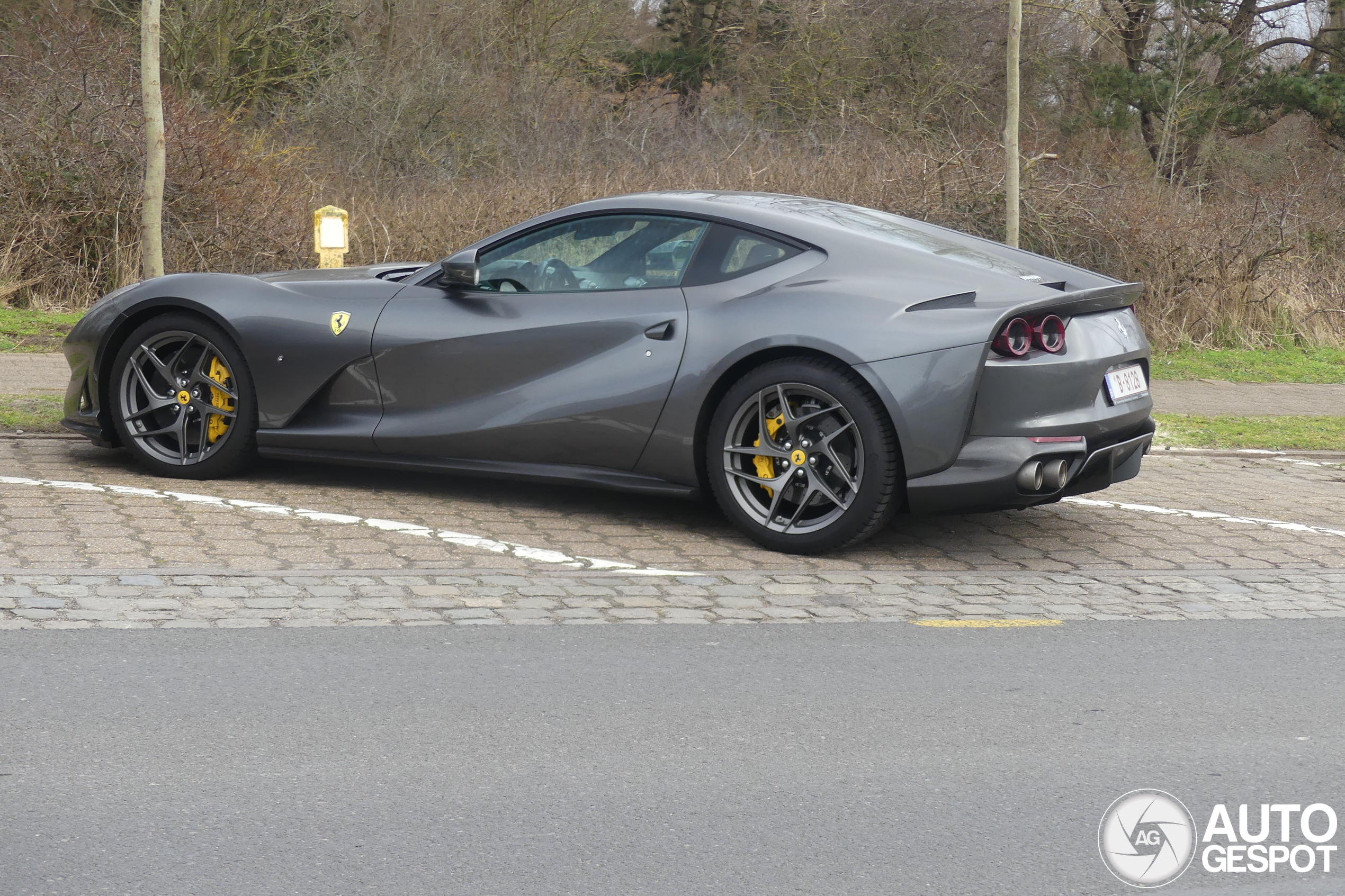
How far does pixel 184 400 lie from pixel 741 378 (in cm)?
279

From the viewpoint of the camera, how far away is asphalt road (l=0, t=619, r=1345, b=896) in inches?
126

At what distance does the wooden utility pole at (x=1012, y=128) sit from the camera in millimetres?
12055

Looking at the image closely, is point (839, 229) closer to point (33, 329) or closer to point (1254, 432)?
point (1254, 432)

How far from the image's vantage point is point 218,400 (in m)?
7.04

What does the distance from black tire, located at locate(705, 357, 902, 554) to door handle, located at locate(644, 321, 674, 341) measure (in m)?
0.36

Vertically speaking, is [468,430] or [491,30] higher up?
[491,30]

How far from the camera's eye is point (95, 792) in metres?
3.52

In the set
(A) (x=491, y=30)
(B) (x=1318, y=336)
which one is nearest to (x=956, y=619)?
(B) (x=1318, y=336)

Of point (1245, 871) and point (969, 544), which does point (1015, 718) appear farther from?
A: point (969, 544)

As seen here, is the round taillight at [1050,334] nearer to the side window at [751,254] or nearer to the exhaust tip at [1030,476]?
the exhaust tip at [1030,476]

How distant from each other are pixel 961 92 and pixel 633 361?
2355 centimetres

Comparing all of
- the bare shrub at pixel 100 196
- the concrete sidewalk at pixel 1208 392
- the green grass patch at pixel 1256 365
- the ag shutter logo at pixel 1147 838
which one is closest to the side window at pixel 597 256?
the ag shutter logo at pixel 1147 838

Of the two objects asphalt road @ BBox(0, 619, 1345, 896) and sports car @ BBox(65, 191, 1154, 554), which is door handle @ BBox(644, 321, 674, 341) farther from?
asphalt road @ BBox(0, 619, 1345, 896)

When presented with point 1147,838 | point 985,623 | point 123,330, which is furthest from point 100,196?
point 1147,838
